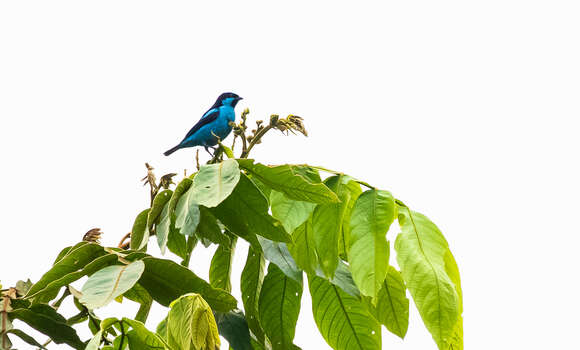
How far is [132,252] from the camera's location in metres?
1.57

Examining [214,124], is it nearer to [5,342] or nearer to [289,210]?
[289,210]

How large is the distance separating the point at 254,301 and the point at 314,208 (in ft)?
1.14

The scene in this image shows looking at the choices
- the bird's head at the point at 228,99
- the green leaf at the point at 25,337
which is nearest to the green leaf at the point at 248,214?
the green leaf at the point at 25,337

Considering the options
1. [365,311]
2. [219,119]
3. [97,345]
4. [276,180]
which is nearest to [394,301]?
[365,311]

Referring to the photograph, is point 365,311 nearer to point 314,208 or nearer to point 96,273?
point 314,208

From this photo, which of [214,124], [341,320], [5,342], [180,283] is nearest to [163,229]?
[180,283]

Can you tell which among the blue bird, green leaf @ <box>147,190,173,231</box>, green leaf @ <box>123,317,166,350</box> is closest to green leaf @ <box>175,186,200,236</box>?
green leaf @ <box>147,190,173,231</box>

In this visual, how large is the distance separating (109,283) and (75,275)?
0.15 m

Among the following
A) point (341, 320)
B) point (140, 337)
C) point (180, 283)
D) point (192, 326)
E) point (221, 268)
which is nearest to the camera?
point (192, 326)

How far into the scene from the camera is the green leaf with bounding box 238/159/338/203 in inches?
63.9

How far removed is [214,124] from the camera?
461cm

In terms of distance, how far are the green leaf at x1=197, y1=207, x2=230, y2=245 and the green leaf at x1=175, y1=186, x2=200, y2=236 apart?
2.6 inches

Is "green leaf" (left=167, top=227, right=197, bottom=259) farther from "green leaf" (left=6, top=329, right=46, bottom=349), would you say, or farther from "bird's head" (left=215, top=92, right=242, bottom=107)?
"bird's head" (left=215, top=92, right=242, bottom=107)

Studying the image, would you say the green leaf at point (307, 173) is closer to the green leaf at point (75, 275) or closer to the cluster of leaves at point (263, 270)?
the cluster of leaves at point (263, 270)
